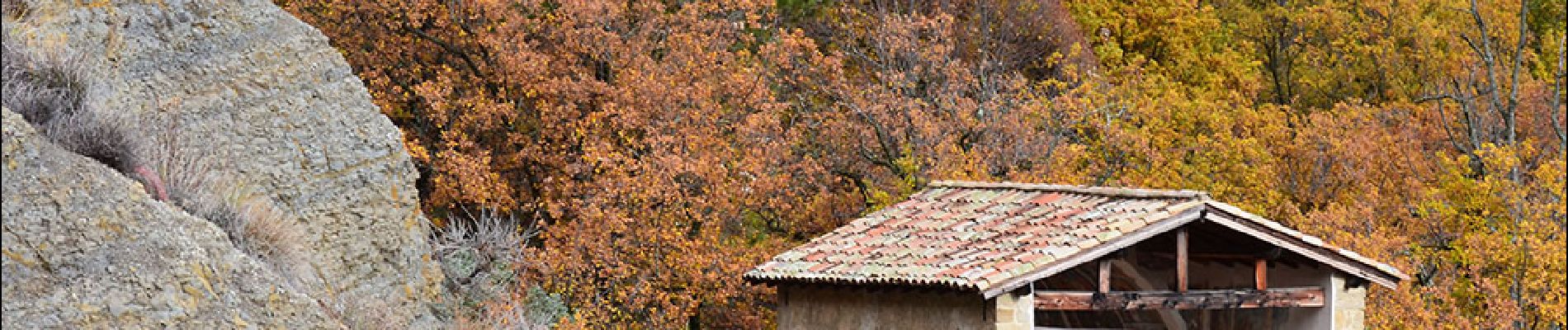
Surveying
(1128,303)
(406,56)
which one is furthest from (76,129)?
(406,56)

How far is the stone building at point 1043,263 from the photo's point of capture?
1513cm

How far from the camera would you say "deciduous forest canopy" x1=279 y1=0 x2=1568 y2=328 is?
922 inches

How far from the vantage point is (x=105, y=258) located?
43.3 feet

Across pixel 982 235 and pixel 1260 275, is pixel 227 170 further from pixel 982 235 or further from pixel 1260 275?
pixel 1260 275

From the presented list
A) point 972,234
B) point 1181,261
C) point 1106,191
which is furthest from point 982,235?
point 1181,261

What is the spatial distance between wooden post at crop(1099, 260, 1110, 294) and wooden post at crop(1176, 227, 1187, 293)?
0.70 meters

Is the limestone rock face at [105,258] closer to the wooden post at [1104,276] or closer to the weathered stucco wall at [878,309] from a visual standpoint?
the weathered stucco wall at [878,309]

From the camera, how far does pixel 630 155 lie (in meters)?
23.9

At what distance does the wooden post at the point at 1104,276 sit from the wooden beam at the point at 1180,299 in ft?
0.22

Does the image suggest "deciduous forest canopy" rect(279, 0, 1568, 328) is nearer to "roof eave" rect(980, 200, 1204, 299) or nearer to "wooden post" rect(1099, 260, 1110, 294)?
"wooden post" rect(1099, 260, 1110, 294)

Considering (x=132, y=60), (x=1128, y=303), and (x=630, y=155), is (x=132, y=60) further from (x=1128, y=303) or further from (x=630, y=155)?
(x=1128, y=303)

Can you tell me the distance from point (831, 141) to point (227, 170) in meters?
12.6

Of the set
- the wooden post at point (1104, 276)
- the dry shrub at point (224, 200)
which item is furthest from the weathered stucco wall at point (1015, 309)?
the dry shrub at point (224, 200)

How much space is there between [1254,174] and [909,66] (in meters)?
6.07
